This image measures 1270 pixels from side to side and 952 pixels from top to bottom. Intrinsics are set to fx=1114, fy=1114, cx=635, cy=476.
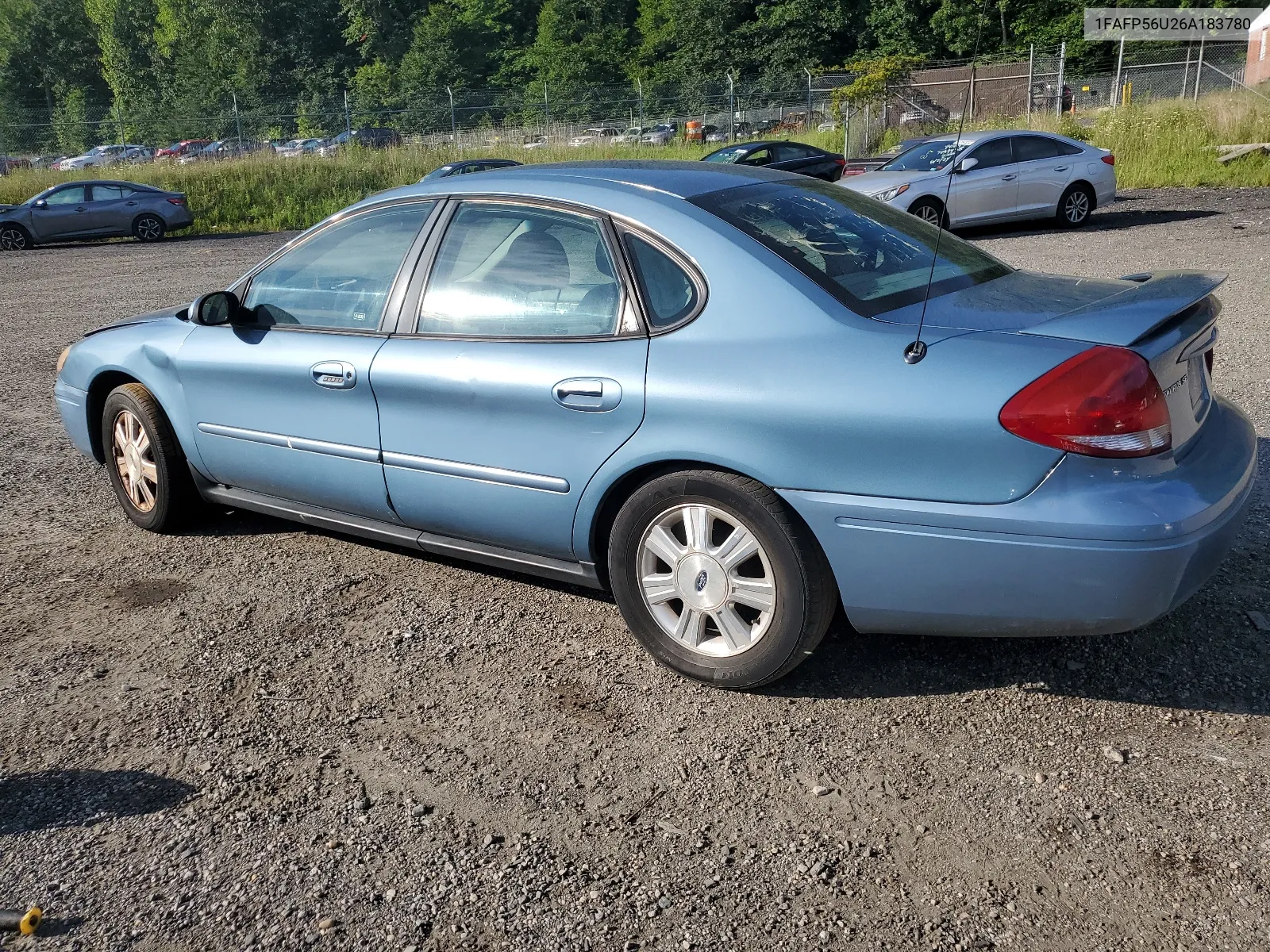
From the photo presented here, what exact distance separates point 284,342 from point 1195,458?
323 centimetres

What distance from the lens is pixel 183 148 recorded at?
108 ft

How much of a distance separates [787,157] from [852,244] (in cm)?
2066

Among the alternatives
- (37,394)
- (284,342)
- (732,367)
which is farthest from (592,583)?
(37,394)

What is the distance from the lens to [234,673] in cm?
371

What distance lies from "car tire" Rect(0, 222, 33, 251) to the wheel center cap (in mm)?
24647

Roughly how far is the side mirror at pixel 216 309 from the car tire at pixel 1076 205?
14.6 metres

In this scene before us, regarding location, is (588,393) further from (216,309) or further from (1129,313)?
(216,309)

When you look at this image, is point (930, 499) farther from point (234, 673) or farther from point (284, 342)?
point (284, 342)

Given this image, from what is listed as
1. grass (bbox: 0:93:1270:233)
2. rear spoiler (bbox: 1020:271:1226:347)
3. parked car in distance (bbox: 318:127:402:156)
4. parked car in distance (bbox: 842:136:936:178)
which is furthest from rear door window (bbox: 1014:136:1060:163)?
parked car in distance (bbox: 318:127:402:156)

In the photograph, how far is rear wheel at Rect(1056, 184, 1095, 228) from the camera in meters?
16.4

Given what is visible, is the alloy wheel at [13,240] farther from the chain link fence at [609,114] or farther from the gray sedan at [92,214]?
the chain link fence at [609,114]

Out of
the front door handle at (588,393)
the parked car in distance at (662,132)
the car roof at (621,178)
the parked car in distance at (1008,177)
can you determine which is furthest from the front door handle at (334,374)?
the parked car in distance at (662,132)

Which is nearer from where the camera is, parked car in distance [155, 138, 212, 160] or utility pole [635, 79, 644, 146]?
parked car in distance [155, 138, 212, 160]

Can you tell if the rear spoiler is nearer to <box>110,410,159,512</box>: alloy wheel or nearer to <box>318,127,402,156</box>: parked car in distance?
<box>110,410,159,512</box>: alloy wheel
